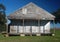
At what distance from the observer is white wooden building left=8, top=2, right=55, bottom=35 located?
35875mm

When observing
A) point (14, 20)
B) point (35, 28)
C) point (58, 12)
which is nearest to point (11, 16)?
point (14, 20)

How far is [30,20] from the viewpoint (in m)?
36.8

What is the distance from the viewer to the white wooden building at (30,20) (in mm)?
35875

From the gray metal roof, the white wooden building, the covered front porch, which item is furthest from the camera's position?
the covered front porch

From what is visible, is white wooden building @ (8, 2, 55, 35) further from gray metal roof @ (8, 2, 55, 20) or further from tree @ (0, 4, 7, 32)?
tree @ (0, 4, 7, 32)

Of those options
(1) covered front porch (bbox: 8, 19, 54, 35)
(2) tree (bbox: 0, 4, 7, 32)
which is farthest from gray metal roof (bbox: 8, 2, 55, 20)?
(2) tree (bbox: 0, 4, 7, 32)

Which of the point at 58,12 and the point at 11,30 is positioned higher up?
the point at 58,12

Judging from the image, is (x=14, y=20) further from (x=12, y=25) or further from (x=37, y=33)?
(x=37, y=33)

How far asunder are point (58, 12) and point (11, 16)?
124 ft

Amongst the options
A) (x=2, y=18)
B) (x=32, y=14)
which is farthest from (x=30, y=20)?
(x=2, y=18)

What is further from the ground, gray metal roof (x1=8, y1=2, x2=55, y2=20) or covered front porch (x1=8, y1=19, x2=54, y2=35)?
gray metal roof (x1=8, y1=2, x2=55, y2=20)

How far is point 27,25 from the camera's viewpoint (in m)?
36.8

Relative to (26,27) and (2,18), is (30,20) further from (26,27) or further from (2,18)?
(2,18)

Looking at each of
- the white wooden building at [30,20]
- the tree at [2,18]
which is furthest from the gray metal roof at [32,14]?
the tree at [2,18]
